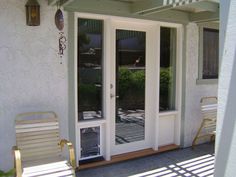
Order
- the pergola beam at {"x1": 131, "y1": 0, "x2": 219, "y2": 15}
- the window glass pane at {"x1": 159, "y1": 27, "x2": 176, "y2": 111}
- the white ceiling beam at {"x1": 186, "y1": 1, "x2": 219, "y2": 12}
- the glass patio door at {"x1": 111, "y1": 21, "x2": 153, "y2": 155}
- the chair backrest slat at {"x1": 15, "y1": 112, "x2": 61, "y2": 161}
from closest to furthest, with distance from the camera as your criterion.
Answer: the chair backrest slat at {"x1": 15, "y1": 112, "x2": 61, "y2": 161}, the pergola beam at {"x1": 131, "y1": 0, "x2": 219, "y2": 15}, the white ceiling beam at {"x1": 186, "y1": 1, "x2": 219, "y2": 12}, the glass patio door at {"x1": 111, "y1": 21, "x2": 153, "y2": 155}, the window glass pane at {"x1": 159, "y1": 27, "x2": 176, "y2": 111}

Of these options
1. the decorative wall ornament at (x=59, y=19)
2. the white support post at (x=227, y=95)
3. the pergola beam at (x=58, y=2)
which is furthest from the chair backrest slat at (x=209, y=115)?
the white support post at (x=227, y=95)

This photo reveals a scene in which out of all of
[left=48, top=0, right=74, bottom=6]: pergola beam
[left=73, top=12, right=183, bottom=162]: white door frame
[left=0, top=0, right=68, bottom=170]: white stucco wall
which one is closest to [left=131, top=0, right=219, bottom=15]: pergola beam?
[left=73, top=12, right=183, bottom=162]: white door frame

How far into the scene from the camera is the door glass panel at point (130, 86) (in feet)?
16.5

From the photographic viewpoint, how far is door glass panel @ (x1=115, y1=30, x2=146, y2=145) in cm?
502

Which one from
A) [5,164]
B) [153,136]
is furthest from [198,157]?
[5,164]

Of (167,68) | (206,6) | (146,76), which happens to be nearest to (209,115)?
(167,68)

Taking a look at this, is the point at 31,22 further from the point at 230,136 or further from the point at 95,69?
the point at 230,136

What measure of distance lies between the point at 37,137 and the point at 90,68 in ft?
5.04

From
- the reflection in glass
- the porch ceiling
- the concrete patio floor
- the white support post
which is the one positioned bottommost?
the concrete patio floor

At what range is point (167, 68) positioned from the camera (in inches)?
220

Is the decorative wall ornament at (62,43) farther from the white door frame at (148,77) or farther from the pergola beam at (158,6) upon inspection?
the pergola beam at (158,6)

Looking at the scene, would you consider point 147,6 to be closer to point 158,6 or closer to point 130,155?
point 158,6

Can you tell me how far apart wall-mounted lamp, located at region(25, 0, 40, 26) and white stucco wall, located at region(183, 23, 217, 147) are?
3.26 m

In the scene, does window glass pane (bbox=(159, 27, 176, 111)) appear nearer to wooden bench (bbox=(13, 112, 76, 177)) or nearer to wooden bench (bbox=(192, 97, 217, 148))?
wooden bench (bbox=(192, 97, 217, 148))
